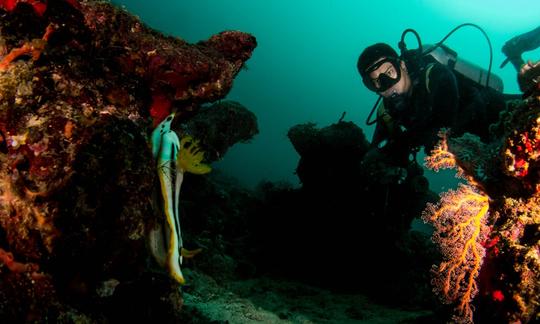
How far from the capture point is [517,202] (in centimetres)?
246

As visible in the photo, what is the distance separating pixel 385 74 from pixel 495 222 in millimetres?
3585

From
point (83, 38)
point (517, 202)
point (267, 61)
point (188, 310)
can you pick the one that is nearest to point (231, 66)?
point (83, 38)

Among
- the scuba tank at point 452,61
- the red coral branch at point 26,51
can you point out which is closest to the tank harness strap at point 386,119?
the scuba tank at point 452,61

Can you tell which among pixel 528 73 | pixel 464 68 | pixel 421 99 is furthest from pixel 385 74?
pixel 528 73

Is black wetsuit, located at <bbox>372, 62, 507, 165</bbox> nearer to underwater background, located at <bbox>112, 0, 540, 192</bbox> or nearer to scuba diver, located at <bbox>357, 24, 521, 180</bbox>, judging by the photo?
scuba diver, located at <bbox>357, 24, 521, 180</bbox>

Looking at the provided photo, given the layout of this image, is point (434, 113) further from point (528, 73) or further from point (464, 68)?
point (528, 73)

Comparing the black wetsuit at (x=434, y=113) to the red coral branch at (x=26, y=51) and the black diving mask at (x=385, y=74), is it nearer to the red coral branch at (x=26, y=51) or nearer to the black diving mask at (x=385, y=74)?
the black diving mask at (x=385, y=74)

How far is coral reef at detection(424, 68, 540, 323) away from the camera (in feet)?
7.26

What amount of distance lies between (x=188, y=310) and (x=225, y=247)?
305 centimetres

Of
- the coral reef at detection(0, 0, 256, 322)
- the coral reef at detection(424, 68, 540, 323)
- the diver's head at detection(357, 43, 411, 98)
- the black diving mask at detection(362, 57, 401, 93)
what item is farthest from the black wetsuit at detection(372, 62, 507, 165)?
the coral reef at detection(0, 0, 256, 322)

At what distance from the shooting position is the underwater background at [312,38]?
85938mm

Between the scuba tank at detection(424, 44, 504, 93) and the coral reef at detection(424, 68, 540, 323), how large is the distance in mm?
2825

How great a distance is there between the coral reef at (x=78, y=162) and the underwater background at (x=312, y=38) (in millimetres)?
63627

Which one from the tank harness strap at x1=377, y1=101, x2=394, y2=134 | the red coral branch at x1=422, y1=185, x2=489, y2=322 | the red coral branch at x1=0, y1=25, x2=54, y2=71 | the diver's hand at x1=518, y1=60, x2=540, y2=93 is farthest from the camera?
the tank harness strap at x1=377, y1=101, x2=394, y2=134
